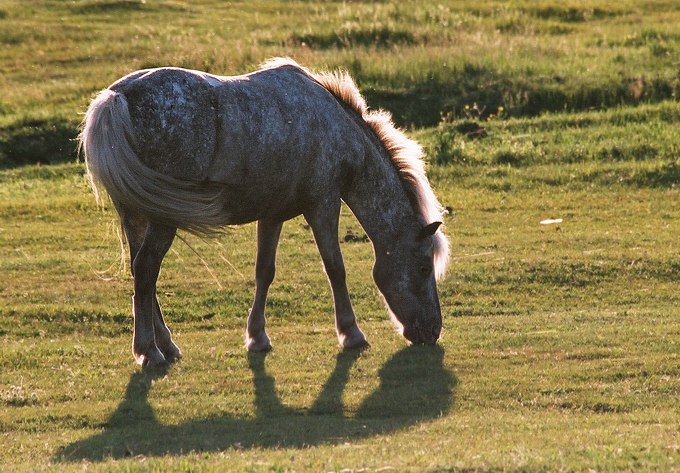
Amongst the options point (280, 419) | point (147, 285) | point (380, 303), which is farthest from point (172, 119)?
point (380, 303)

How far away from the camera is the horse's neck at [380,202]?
420 inches

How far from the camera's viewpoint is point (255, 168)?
9844 millimetres

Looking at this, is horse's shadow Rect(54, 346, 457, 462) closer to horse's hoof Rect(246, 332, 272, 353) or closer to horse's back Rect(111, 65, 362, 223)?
horse's hoof Rect(246, 332, 272, 353)

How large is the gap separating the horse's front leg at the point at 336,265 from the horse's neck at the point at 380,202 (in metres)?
0.25

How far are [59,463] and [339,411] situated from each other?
2210mm

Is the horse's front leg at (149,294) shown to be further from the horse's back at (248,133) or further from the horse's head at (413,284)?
the horse's head at (413,284)

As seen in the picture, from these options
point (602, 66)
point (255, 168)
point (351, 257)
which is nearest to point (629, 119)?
point (602, 66)

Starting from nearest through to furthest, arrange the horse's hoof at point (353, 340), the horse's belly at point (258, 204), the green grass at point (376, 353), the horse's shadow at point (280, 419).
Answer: the green grass at point (376, 353), the horse's shadow at point (280, 419), the horse's belly at point (258, 204), the horse's hoof at point (353, 340)

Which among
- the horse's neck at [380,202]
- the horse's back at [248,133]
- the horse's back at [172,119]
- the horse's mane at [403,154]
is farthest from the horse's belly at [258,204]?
the horse's mane at [403,154]

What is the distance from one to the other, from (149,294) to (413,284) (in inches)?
93.0

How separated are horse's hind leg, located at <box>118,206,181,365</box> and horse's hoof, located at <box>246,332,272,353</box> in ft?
2.47

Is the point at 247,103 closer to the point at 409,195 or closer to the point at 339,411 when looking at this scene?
the point at 409,195

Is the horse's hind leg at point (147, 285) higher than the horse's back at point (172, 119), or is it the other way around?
the horse's back at point (172, 119)

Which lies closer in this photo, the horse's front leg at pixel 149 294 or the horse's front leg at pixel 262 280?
the horse's front leg at pixel 149 294
